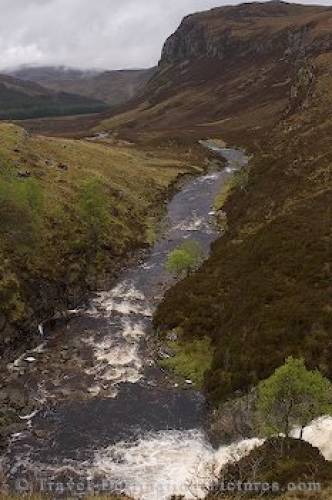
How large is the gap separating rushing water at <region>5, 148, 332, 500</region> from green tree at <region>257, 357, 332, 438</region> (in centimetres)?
253

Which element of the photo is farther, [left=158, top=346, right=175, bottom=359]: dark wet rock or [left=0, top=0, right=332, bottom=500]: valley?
[left=158, top=346, right=175, bottom=359]: dark wet rock

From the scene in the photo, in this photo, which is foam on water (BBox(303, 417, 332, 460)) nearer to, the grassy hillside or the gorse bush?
the grassy hillside

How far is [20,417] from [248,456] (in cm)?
1917

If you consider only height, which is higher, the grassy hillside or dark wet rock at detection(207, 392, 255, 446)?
the grassy hillside

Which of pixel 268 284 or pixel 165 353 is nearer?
pixel 165 353

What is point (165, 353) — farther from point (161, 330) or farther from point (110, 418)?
point (110, 418)

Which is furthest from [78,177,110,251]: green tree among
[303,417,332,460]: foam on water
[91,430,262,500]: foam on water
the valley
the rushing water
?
[303,417,332,460]: foam on water

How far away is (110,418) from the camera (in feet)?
151

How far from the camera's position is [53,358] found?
54938 mm

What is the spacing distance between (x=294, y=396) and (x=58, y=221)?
163ft

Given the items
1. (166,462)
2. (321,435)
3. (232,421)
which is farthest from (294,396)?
(166,462)

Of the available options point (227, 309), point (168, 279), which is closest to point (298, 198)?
point (168, 279)

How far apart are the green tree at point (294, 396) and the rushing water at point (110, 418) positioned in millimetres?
2531

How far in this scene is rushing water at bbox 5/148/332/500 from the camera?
39.0m
